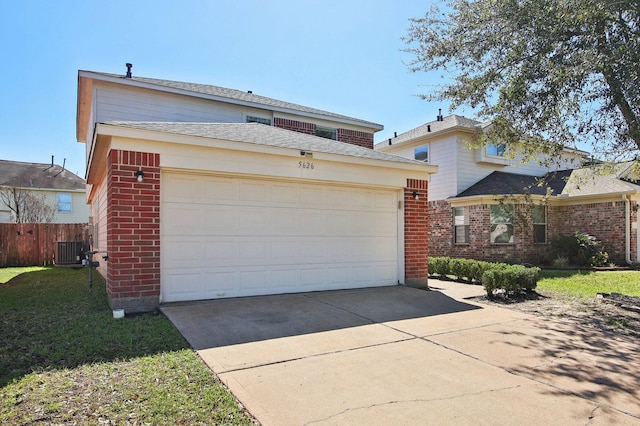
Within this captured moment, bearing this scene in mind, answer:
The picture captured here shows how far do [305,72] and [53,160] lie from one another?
25393mm

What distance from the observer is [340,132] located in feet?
54.2

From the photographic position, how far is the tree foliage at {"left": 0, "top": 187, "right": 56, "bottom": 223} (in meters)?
23.7

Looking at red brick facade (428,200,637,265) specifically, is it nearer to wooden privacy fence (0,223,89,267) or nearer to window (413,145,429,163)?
window (413,145,429,163)

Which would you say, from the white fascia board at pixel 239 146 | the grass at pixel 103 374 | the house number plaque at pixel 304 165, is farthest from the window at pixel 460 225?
the grass at pixel 103 374

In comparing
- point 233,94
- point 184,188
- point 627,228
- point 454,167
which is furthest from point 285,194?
point 627,228

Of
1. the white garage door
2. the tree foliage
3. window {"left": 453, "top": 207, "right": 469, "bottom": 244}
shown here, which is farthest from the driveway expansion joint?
the tree foliage

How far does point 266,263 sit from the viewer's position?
24.9 ft

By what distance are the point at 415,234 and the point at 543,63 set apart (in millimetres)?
4374

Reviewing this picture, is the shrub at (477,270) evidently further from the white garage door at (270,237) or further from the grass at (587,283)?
the white garage door at (270,237)

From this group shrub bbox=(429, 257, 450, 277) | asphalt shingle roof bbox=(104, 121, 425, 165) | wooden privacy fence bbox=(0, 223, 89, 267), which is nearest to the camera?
asphalt shingle roof bbox=(104, 121, 425, 165)

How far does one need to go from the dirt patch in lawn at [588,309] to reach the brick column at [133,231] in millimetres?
6597

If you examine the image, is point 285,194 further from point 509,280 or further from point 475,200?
point 475,200

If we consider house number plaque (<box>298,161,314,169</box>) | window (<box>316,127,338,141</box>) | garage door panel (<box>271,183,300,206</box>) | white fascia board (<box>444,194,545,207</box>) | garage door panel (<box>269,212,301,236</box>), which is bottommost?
garage door panel (<box>269,212,301,236</box>)

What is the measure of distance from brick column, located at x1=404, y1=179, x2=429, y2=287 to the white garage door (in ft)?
0.97
